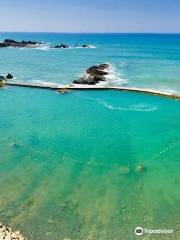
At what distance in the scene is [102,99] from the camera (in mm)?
37688

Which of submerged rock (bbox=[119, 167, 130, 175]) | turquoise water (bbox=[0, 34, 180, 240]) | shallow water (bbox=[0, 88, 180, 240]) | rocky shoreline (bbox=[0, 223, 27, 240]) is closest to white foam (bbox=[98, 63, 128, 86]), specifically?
turquoise water (bbox=[0, 34, 180, 240])

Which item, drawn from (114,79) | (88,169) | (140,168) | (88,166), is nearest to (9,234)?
(88,169)

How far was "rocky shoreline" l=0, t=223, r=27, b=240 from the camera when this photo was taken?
46.6ft

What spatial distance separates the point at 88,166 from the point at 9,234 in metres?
7.90

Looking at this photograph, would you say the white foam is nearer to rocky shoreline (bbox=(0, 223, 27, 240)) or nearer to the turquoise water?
the turquoise water

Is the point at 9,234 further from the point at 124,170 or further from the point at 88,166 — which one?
the point at 124,170

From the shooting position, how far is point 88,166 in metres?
21.2

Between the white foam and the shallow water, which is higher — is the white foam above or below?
above

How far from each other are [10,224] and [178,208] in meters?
8.74

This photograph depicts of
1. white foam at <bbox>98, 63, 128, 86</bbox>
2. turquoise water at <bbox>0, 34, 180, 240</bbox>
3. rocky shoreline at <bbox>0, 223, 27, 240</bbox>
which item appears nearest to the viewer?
rocky shoreline at <bbox>0, 223, 27, 240</bbox>

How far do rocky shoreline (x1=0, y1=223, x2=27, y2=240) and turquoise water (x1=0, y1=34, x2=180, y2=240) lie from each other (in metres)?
0.46

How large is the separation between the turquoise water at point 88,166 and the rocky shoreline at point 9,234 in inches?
18.2

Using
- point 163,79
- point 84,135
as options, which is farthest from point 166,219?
point 163,79

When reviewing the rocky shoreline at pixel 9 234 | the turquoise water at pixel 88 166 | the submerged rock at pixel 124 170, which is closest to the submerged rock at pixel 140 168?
the turquoise water at pixel 88 166
